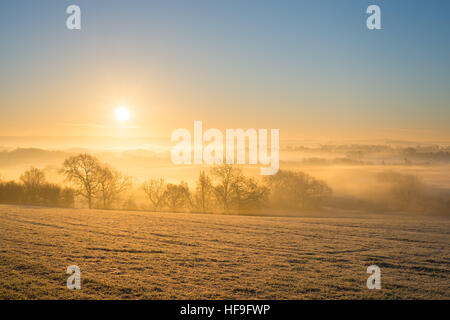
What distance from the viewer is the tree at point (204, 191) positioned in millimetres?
57875

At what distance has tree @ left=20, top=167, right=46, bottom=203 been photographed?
207ft

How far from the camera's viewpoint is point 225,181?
184 feet

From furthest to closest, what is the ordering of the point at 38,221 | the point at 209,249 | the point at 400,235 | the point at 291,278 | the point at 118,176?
1. the point at 118,176
2. the point at 38,221
3. the point at 400,235
4. the point at 209,249
5. the point at 291,278

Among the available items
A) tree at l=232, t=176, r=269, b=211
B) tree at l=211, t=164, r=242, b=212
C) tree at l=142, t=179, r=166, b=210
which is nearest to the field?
tree at l=232, t=176, r=269, b=211

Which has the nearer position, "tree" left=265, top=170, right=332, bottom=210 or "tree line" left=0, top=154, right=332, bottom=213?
"tree line" left=0, top=154, right=332, bottom=213

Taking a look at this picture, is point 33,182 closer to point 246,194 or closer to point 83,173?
point 83,173

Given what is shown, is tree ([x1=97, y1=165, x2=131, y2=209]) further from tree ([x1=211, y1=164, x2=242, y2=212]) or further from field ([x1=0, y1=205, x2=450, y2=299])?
field ([x1=0, y1=205, x2=450, y2=299])

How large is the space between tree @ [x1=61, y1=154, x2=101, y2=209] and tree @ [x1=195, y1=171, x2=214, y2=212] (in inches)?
764

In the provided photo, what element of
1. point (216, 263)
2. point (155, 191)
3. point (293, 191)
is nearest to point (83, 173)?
point (155, 191)
